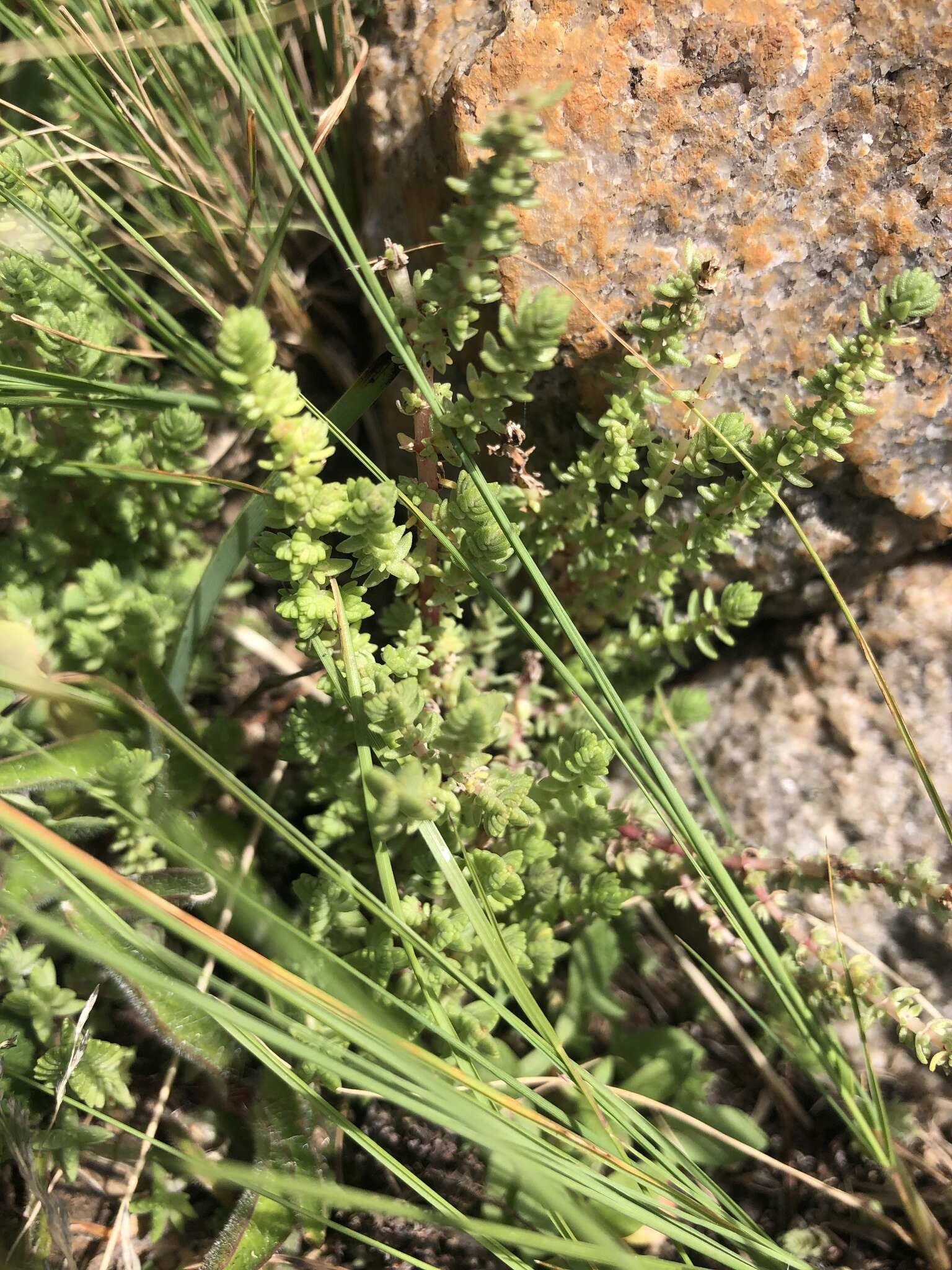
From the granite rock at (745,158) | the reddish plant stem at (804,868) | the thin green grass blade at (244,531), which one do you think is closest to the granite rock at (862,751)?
the reddish plant stem at (804,868)

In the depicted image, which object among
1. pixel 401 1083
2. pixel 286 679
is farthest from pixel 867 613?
pixel 401 1083

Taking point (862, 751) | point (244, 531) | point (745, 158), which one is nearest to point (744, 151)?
point (745, 158)

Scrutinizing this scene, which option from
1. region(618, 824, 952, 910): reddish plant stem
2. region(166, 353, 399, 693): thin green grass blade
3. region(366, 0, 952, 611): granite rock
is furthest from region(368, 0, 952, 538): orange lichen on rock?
region(618, 824, 952, 910): reddish plant stem

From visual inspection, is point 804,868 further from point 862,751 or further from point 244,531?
point 244,531

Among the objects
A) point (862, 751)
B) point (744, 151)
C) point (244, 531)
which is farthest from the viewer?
point (862, 751)

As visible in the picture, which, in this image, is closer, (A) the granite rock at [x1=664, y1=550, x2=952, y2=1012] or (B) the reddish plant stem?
(B) the reddish plant stem

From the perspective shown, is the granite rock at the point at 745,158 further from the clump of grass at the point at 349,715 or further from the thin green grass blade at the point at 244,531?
the thin green grass blade at the point at 244,531

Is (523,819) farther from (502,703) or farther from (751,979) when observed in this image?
(751,979)

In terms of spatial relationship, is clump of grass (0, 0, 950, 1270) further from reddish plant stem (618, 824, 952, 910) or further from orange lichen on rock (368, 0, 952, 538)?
orange lichen on rock (368, 0, 952, 538)

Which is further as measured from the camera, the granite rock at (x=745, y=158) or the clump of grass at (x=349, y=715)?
the granite rock at (x=745, y=158)
